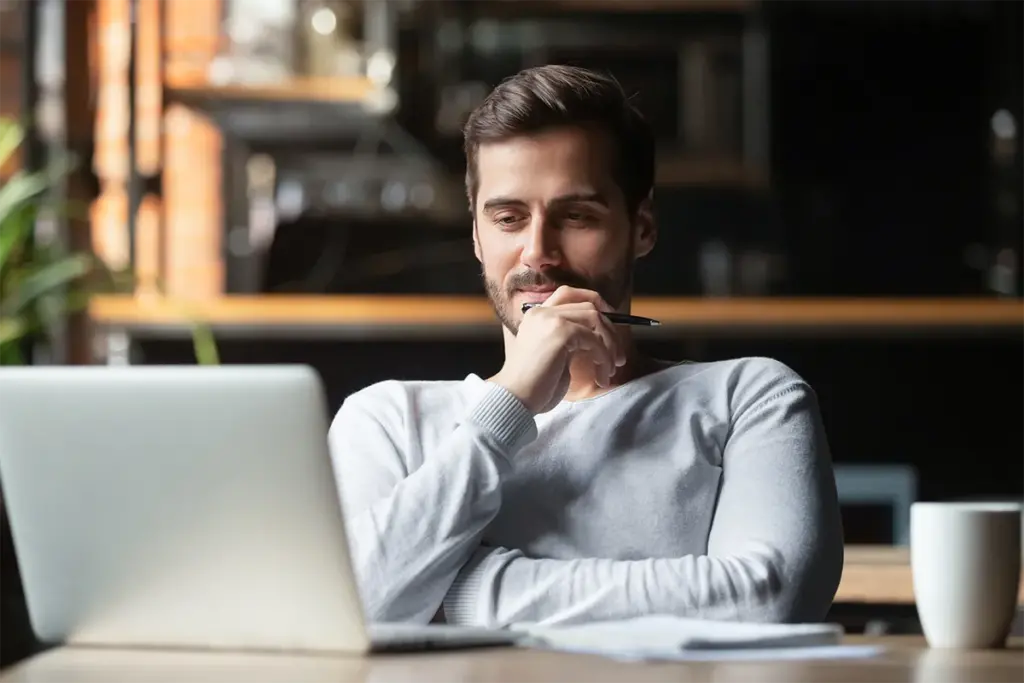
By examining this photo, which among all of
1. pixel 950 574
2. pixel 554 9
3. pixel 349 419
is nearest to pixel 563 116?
pixel 349 419

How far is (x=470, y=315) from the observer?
122 inches

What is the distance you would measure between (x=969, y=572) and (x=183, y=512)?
582mm

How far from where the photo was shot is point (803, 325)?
3.16m

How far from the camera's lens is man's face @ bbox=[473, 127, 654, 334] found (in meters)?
1.48

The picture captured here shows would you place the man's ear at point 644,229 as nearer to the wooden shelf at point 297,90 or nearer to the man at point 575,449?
the man at point 575,449

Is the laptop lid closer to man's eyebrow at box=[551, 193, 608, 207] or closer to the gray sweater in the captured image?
the gray sweater

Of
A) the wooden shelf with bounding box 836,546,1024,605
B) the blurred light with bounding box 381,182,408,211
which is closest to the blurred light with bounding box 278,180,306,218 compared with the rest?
the blurred light with bounding box 381,182,408,211

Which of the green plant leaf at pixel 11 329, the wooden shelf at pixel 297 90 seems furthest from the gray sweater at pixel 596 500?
the wooden shelf at pixel 297 90

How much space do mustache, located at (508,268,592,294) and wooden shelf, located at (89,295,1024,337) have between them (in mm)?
1583

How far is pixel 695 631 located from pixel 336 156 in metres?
3.75

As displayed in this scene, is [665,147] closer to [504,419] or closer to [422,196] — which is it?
[422,196]

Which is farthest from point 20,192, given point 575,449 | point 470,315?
point 575,449

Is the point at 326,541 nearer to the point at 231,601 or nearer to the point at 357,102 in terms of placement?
the point at 231,601

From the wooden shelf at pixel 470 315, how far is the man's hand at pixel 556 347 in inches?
65.5
